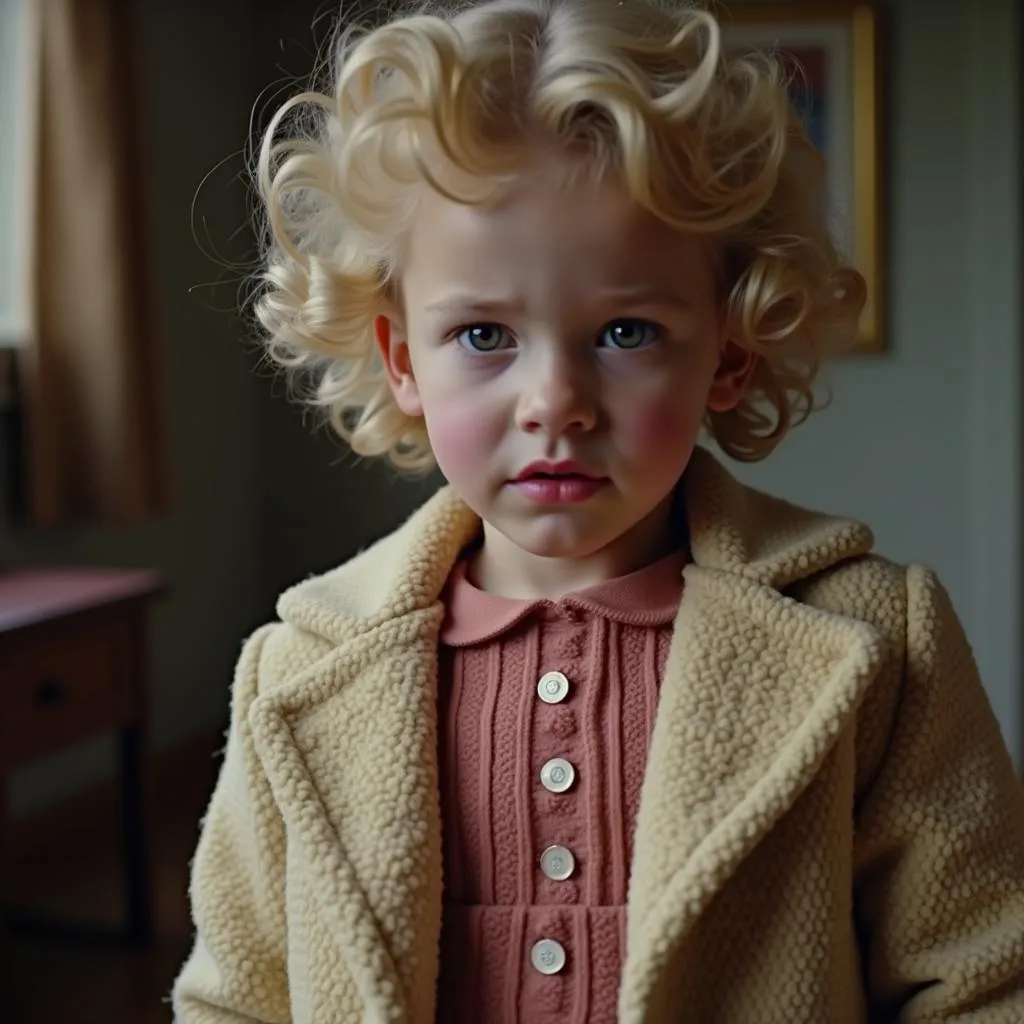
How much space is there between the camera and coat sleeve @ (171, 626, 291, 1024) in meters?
0.89

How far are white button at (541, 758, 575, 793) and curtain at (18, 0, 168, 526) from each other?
6.34 feet

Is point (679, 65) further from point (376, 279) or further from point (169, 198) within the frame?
point (169, 198)

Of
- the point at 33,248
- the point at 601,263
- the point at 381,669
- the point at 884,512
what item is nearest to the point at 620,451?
the point at 601,263

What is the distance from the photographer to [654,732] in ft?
2.77

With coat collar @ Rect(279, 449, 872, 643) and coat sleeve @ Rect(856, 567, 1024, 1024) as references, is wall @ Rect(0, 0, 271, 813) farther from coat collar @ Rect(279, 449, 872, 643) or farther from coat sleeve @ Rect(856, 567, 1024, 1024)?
coat sleeve @ Rect(856, 567, 1024, 1024)

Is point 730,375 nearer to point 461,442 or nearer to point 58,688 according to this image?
point 461,442

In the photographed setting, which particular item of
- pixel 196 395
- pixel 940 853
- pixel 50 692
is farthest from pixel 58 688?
pixel 940 853

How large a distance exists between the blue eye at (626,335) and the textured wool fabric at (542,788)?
17 centimetres

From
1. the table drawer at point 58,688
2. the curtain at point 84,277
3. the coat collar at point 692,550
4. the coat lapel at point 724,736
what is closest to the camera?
the coat lapel at point 724,736

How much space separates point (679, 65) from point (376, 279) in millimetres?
235

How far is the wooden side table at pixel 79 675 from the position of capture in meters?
2.04

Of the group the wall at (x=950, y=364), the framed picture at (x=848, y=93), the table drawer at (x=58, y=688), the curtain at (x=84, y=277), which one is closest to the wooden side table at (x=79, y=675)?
the table drawer at (x=58, y=688)

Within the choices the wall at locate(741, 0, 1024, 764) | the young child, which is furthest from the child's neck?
the wall at locate(741, 0, 1024, 764)

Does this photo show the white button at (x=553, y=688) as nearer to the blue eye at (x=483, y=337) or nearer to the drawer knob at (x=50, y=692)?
the blue eye at (x=483, y=337)
